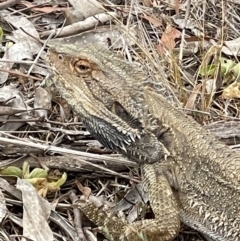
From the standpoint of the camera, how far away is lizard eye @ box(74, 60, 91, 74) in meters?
4.71

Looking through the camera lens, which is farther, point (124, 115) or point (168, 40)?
point (168, 40)

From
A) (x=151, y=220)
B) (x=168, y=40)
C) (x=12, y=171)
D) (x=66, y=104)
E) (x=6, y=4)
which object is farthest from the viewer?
(x=6, y=4)

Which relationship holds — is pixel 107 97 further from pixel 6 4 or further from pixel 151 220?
pixel 6 4

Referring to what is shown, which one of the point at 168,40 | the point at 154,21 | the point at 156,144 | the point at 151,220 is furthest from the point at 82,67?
the point at 154,21

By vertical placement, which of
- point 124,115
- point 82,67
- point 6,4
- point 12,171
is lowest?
point 12,171

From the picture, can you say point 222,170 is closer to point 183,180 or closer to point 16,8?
point 183,180

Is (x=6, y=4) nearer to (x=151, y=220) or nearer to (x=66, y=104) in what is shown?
(x=66, y=104)

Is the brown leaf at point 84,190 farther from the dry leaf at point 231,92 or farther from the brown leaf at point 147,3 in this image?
the brown leaf at point 147,3

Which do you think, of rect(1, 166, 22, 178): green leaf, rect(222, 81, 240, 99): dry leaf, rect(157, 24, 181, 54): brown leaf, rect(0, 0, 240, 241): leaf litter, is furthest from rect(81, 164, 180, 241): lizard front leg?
rect(157, 24, 181, 54): brown leaf

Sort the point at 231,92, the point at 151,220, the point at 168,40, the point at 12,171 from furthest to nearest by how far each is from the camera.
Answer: the point at 168,40, the point at 231,92, the point at 12,171, the point at 151,220

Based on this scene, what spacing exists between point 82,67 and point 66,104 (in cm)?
76

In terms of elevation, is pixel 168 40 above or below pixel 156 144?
below

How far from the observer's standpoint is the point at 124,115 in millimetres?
4660

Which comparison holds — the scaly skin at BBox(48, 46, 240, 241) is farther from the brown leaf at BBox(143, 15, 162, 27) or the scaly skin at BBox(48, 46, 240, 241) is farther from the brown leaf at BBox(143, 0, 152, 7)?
the brown leaf at BBox(143, 0, 152, 7)
